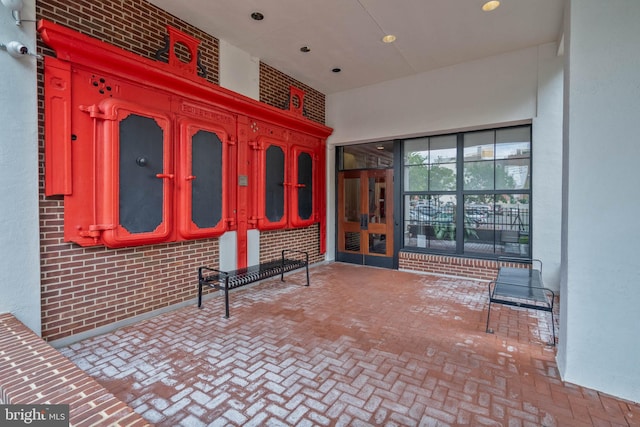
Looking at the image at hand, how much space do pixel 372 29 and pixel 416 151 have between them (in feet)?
8.42

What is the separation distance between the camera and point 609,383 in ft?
7.30

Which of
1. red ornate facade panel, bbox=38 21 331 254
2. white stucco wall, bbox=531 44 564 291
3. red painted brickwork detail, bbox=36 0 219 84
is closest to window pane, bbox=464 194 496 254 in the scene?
white stucco wall, bbox=531 44 564 291

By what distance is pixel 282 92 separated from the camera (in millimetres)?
5656

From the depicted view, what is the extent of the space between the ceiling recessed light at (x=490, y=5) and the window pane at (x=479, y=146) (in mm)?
2127

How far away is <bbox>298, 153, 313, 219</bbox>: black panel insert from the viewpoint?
5902mm

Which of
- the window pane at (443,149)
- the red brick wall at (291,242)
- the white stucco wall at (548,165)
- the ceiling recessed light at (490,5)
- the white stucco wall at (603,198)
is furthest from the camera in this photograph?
the window pane at (443,149)

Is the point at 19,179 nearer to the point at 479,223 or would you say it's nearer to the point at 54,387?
the point at 54,387

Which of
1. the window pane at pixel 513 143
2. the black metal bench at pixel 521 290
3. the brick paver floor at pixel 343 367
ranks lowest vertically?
the brick paver floor at pixel 343 367

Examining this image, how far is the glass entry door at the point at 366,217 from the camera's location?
6.40 metres

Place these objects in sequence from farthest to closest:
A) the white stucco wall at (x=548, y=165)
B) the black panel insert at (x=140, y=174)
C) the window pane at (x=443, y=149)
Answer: the window pane at (x=443, y=149)
the white stucco wall at (x=548, y=165)
the black panel insert at (x=140, y=174)
